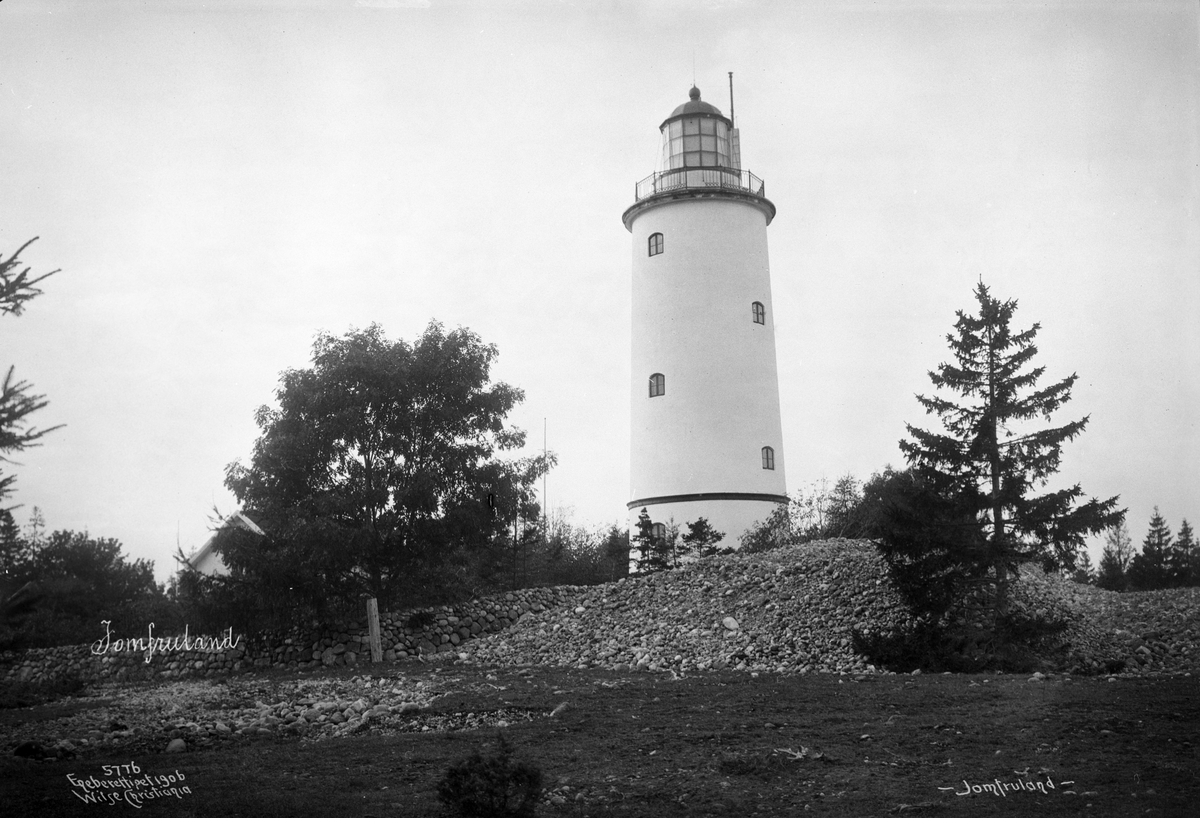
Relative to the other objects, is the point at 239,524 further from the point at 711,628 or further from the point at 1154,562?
the point at 1154,562

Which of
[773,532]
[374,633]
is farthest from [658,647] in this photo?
[773,532]

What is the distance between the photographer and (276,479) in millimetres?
21062

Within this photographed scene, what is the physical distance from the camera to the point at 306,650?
21.4 metres

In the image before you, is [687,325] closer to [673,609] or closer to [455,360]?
[455,360]

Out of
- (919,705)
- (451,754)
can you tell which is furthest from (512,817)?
(919,705)

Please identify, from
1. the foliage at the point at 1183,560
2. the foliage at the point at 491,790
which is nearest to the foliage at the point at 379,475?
the foliage at the point at 491,790

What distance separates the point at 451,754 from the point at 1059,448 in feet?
38.3

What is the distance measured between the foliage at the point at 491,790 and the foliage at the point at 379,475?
13799mm

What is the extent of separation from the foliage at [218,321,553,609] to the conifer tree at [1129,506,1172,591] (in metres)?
19.4

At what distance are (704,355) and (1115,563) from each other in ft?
56.0

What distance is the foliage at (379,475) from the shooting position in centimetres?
2070
